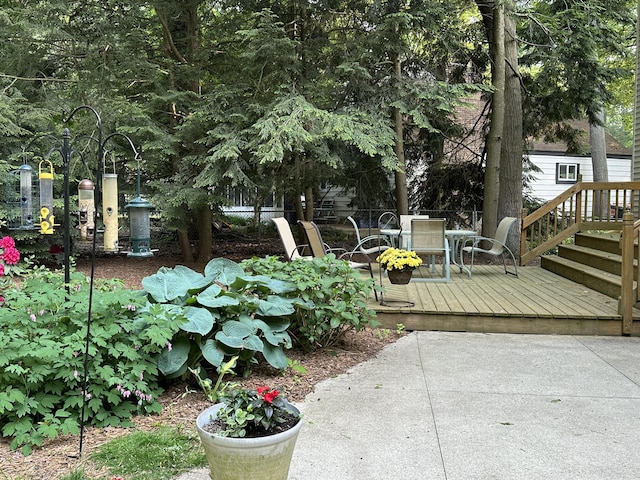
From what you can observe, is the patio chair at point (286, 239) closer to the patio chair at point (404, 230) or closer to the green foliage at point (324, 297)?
the green foliage at point (324, 297)

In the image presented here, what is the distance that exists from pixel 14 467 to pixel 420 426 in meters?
2.00

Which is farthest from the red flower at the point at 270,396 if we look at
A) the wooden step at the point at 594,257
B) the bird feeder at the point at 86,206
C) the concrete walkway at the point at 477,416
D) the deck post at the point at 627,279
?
the wooden step at the point at 594,257

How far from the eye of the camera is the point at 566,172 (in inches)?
721

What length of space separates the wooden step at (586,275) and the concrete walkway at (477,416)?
149cm

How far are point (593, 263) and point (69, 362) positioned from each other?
668 cm

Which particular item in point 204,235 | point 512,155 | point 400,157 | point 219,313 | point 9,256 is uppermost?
point 512,155

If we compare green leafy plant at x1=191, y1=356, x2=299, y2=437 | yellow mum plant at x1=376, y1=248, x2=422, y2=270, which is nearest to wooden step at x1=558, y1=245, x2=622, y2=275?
yellow mum plant at x1=376, y1=248, x2=422, y2=270

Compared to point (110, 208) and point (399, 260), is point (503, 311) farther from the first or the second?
point (110, 208)

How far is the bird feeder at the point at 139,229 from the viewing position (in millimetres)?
2822

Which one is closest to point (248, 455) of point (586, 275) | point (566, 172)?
point (586, 275)

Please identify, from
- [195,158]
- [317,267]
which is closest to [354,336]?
[317,267]

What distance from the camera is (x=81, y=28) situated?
27.7ft

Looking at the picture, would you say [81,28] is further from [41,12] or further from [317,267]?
[317,267]

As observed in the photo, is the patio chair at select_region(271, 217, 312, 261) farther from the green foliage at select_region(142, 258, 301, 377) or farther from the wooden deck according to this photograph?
the green foliage at select_region(142, 258, 301, 377)
